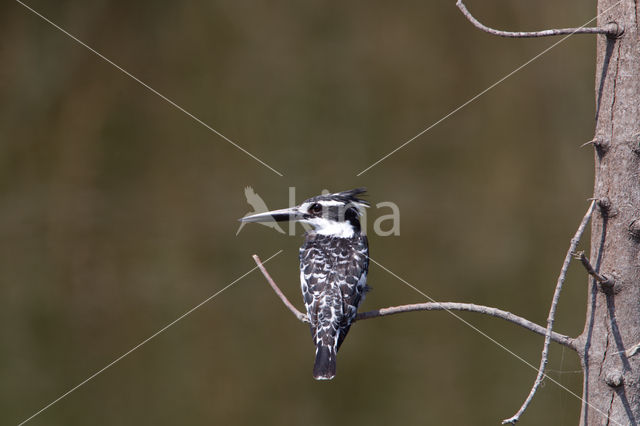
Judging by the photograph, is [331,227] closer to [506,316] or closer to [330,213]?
[330,213]

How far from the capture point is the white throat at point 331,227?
3.11 metres

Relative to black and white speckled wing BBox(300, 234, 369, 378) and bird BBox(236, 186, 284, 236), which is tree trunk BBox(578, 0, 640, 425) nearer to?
black and white speckled wing BBox(300, 234, 369, 378)

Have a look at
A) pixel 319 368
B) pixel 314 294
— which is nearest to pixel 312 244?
pixel 314 294

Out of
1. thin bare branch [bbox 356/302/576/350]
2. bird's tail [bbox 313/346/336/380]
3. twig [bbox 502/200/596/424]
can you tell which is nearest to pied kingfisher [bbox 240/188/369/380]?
bird's tail [bbox 313/346/336/380]

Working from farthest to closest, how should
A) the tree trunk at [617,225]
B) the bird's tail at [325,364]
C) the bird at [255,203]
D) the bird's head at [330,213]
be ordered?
the bird at [255,203] → the bird's head at [330,213] → the bird's tail at [325,364] → the tree trunk at [617,225]

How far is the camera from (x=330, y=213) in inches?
122

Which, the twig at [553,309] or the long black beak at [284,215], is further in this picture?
the long black beak at [284,215]

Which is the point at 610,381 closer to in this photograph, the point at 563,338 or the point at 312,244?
the point at 563,338

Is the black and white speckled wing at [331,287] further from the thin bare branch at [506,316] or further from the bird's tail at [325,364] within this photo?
the thin bare branch at [506,316]

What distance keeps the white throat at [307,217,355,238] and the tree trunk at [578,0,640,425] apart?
152cm

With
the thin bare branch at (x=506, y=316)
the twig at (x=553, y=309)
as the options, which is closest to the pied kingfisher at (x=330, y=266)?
the thin bare branch at (x=506, y=316)

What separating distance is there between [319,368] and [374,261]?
1.40 m

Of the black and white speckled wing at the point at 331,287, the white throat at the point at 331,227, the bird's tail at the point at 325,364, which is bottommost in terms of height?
the bird's tail at the point at 325,364

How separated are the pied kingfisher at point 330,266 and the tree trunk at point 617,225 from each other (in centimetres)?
106
